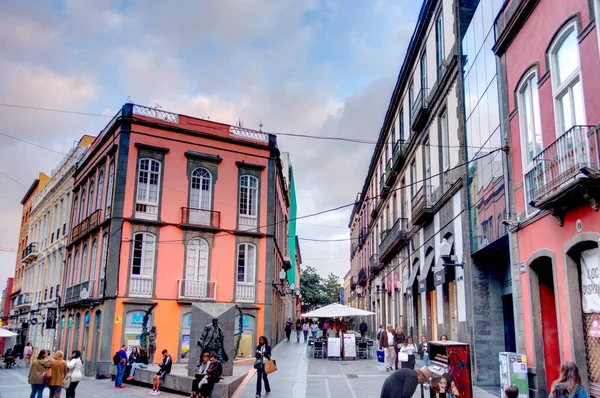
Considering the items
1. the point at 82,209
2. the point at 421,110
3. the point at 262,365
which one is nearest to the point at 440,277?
the point at 421,110

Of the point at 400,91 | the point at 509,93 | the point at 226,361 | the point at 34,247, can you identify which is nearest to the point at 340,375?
the point at 226,361

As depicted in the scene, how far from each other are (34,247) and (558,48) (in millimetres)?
44593

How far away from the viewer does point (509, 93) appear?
502 inches

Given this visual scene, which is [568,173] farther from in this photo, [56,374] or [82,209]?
[82,209]

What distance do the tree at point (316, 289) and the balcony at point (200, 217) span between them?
46.5m

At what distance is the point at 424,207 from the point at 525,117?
8.91m

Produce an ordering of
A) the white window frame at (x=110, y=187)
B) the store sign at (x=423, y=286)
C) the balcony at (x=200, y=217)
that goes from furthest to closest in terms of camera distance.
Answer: the balcony at (x=200, y=217) < the white window frame at (x=110, y=187) < the store sign at (x=423, y=286)

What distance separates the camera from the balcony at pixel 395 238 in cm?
2632

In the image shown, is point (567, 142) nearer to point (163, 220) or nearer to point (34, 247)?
point (163, 220)

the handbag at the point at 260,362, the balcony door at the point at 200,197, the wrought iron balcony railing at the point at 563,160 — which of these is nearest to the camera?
the wrought iron balcony railing at the point at 563,160

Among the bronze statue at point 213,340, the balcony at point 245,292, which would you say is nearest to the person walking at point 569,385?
the bronze statue at point 213,340

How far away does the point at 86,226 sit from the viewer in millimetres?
30266

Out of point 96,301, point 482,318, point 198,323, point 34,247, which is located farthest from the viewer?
point 34,247

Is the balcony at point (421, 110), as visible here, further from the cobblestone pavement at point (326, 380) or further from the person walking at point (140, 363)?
the person walking at point (140, 363)
